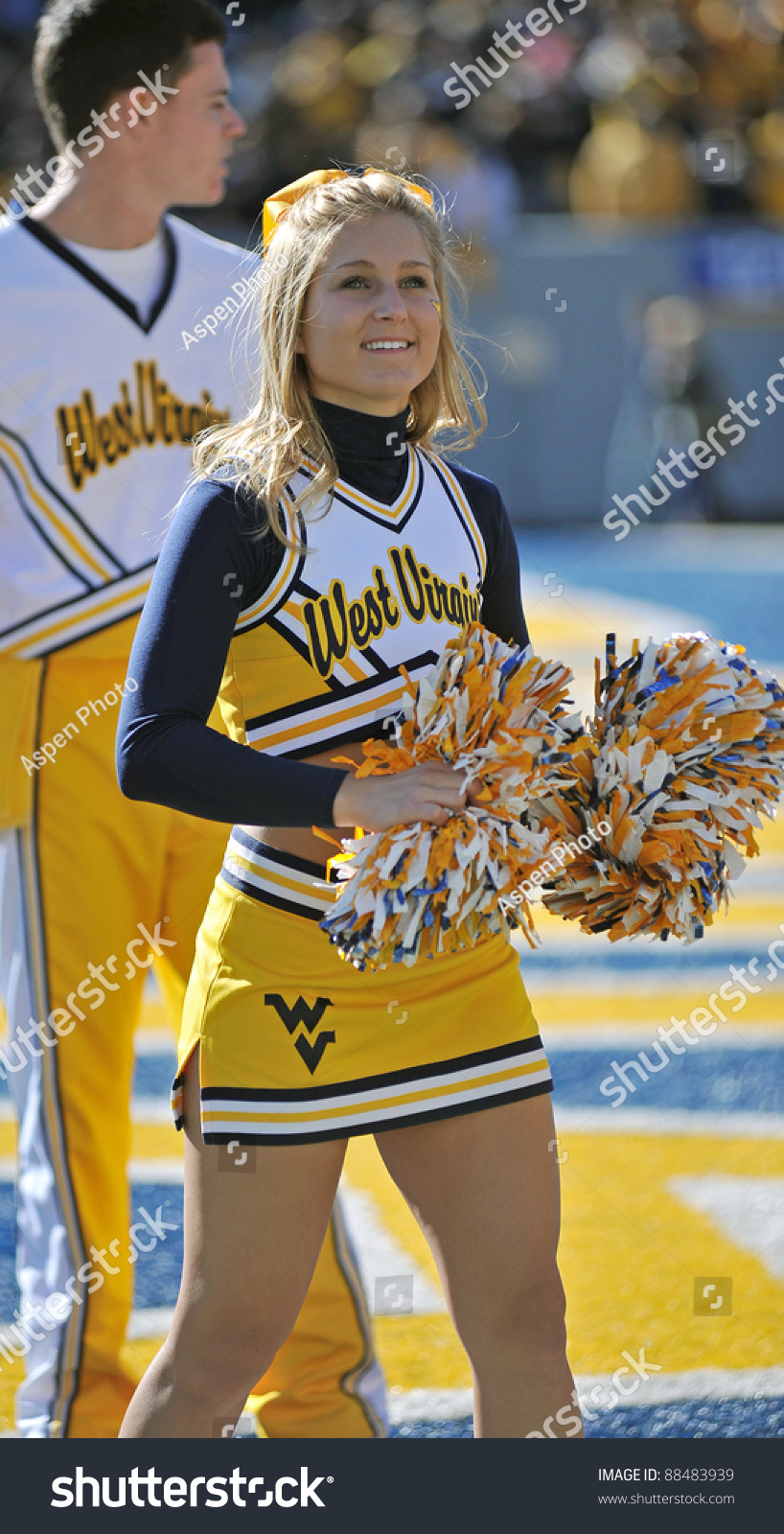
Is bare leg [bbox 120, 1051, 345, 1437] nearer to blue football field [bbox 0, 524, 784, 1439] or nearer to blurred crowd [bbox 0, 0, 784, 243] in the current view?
blue football field [bbox 0, 524, 784, 1439]

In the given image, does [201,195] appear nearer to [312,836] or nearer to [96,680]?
[96,680]

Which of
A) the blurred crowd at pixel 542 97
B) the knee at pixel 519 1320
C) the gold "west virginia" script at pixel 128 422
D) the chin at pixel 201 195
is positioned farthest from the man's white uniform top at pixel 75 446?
the blurred crowd at pixel 542 97

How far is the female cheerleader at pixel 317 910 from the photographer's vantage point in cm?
173

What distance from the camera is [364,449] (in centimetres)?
188

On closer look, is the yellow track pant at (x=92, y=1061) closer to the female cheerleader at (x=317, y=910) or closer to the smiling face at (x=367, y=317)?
the female cheerleader at (x=317, y=910)

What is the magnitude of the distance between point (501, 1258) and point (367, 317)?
3.32ft

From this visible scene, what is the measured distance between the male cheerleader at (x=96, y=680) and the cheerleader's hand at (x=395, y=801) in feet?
2.46

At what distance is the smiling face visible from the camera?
5.98 feet

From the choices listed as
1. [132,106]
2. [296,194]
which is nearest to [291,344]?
[296,194]

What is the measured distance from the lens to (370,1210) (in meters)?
3.27

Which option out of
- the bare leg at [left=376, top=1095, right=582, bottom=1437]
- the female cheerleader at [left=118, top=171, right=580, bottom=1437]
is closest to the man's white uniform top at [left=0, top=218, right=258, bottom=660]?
the female cheerleader at [left=118, top=171, right=580, bottom=1437]
